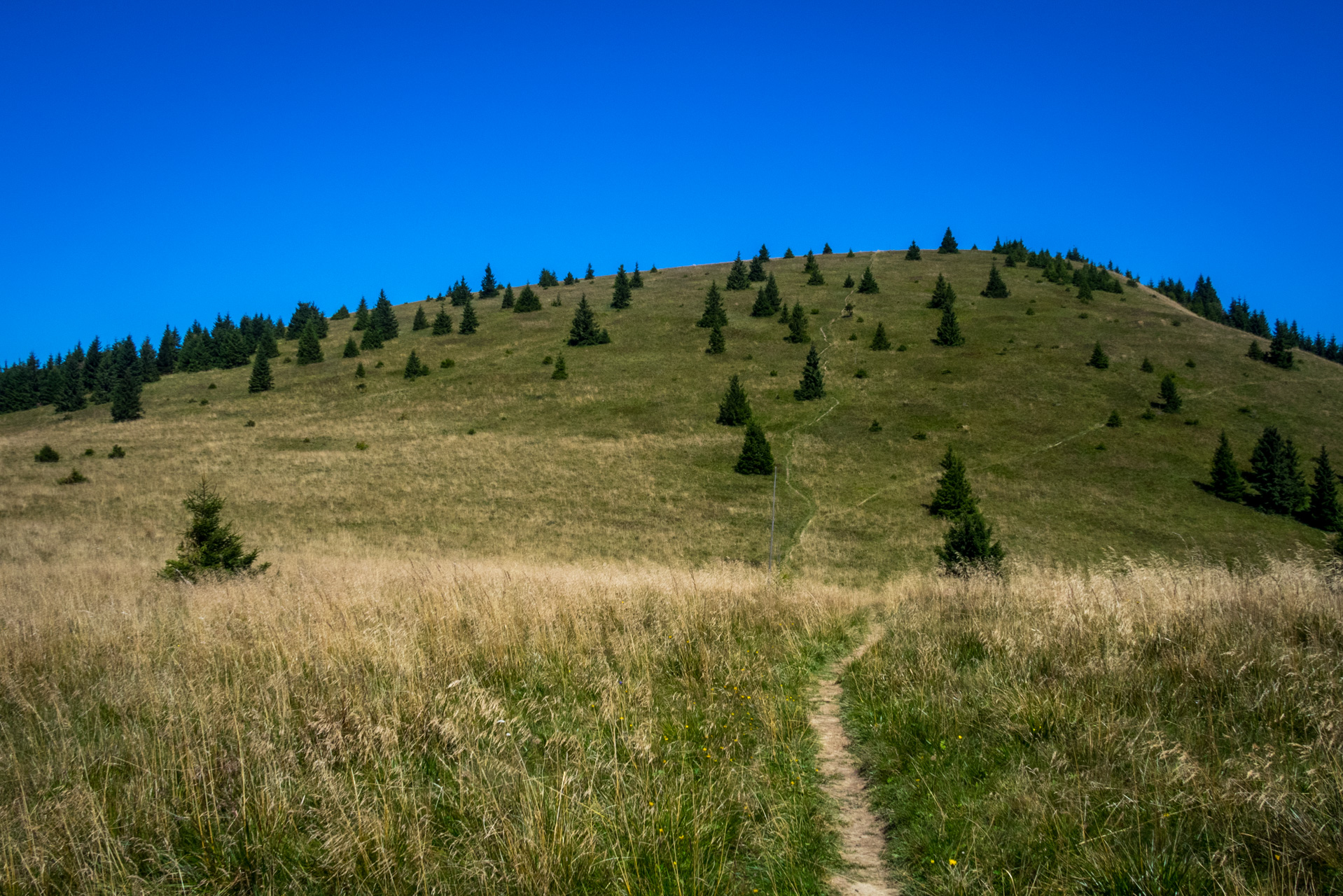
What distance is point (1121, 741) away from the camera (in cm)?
359

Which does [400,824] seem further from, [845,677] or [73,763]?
[845,677]

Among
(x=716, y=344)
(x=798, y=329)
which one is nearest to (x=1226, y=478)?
(x=798, y=329)

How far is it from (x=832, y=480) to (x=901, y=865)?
132ft

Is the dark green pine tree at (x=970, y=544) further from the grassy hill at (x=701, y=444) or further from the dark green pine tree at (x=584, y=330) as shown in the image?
the dark green pine tree at (x=584, y=330)

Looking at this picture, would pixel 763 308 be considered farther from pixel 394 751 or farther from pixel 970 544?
pixel 394 751

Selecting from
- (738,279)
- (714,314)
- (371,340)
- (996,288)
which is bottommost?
(371,340)

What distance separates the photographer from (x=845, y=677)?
253 inches

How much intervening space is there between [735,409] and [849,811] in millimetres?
48841

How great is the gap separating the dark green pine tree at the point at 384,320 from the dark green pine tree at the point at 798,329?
54092mm

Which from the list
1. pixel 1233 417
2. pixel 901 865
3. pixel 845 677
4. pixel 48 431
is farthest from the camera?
→ pixel 48 431

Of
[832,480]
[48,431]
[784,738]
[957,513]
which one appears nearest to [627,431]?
[832,480]

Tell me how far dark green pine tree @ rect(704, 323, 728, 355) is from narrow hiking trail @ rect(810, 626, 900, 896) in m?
64.0

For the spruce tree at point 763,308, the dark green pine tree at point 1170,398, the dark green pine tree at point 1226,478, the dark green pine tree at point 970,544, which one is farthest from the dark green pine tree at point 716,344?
the dark green pine tree at point 970,544

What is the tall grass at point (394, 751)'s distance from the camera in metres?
2.73
